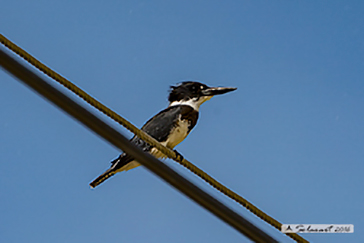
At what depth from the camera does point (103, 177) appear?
15.9 ft

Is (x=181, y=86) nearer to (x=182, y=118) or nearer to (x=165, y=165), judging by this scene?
(x=182, y=118)

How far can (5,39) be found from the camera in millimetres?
1676

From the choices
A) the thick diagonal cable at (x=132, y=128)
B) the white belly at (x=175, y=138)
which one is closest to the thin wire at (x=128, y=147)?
the thick diagonal cable at (x=132, y=128)

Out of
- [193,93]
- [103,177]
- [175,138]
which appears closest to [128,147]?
[103,177]

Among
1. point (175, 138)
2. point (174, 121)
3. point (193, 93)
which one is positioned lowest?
point (175, 138)

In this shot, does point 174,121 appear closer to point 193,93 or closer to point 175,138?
point 175,138

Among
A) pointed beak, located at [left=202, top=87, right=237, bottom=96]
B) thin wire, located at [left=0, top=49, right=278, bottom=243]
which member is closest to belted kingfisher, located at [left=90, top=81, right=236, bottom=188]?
pointed beak, located at [left=202, top=87, right=237, bottom=96]

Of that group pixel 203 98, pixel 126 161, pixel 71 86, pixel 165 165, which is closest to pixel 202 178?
pixel 165 165

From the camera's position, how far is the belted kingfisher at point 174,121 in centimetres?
507

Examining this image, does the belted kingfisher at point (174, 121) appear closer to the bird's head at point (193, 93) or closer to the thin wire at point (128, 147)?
the bird's head at point (193, 93)

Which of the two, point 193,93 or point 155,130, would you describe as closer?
point 155,130

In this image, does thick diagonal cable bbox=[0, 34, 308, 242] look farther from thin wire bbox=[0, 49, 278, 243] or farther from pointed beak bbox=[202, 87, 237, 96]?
pointed beak bbox=[202, 87, 237, 96]

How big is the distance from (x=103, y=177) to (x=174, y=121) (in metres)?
0.89

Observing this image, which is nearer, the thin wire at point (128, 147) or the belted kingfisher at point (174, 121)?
the thin wire at point (128, 147)
